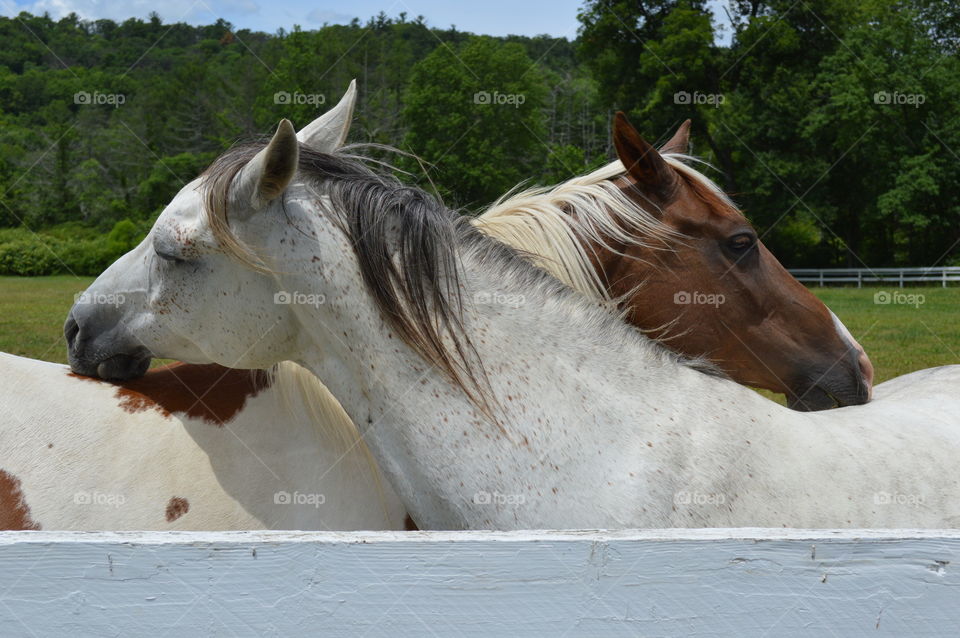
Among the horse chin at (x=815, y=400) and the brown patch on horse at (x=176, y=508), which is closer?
the brown patch on horse at (x=176, y=508)

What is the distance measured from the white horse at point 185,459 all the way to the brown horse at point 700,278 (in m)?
1.05

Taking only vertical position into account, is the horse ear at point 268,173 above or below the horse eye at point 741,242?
above

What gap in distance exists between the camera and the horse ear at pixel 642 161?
10.1ft

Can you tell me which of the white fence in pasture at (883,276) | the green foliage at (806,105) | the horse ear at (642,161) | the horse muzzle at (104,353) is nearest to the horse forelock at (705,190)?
the horse ear at (642,161)

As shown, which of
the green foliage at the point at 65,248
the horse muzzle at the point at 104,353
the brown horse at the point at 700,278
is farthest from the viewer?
the green foliage at the point at 65,248

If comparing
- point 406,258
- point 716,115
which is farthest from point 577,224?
point 716,115

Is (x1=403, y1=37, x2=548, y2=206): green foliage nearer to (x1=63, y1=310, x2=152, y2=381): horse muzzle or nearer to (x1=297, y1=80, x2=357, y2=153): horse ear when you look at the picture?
(x1=297, y1=80, x2=357, y2=153): horse ear

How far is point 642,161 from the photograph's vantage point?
3139 mm

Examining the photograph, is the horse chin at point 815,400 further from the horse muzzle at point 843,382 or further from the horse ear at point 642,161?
the horse ear at point 642,161

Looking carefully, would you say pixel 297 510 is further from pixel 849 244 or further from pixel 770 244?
pixel 849 244

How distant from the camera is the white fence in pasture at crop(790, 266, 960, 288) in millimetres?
27094

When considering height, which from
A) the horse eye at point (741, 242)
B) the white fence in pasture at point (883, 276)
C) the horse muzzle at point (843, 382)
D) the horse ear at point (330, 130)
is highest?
the horse ear at point (330, 130)

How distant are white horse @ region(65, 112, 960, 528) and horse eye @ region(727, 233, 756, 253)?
963 mm

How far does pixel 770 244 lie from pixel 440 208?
3382 cm
